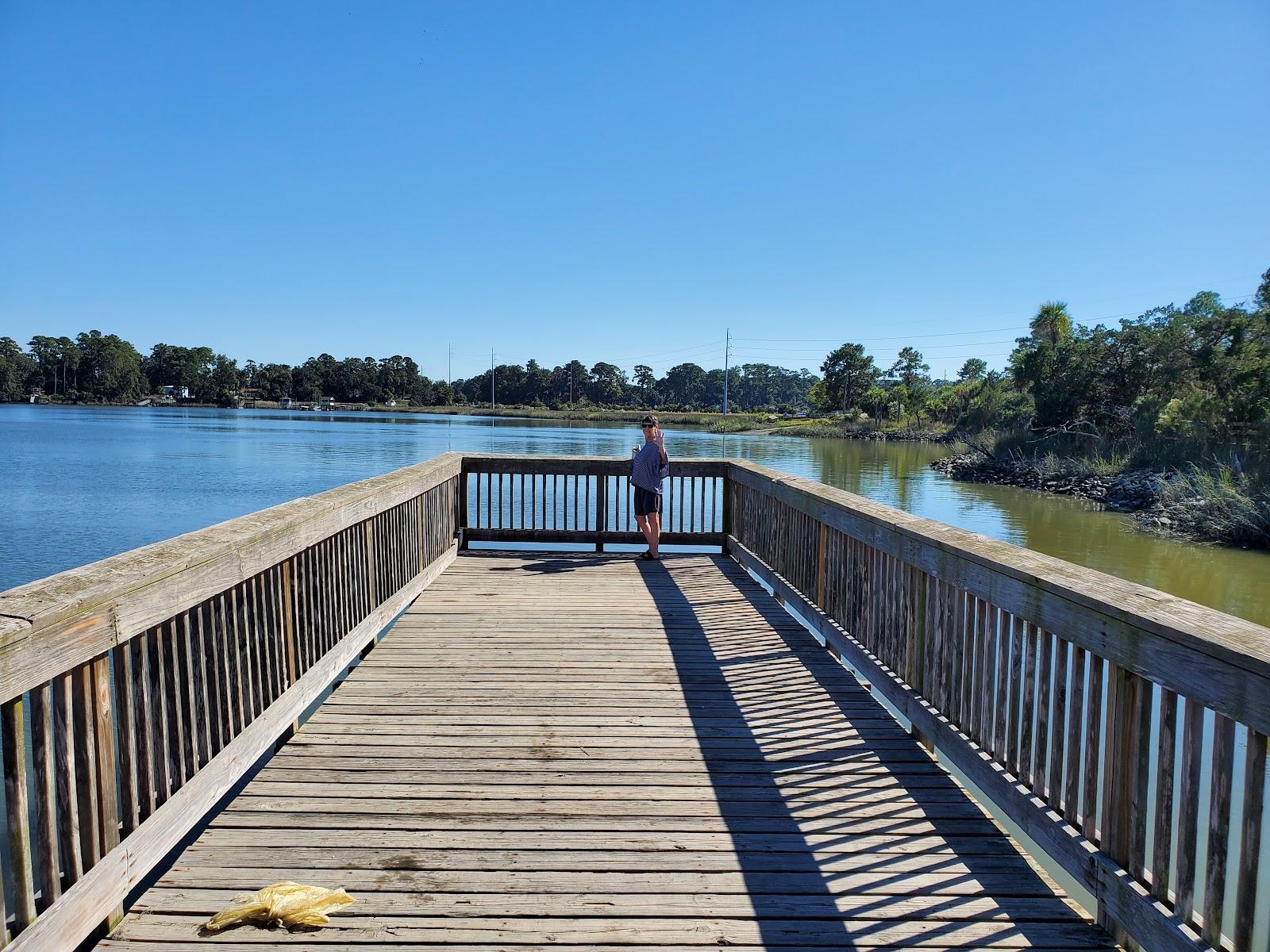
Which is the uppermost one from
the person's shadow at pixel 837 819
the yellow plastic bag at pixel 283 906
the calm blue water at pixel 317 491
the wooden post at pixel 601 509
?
the wooden post at pixel 601 509

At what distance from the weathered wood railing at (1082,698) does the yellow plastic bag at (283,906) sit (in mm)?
2169

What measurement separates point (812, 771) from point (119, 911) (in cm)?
249

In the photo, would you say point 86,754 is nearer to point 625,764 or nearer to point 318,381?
point 625,764

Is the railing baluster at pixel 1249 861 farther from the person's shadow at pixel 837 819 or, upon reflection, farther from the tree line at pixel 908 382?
the tree line at pixel 908 382

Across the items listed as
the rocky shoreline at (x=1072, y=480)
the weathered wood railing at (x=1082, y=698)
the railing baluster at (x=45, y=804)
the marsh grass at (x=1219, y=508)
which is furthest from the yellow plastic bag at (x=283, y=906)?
the rocky shoreline at (x=1072, y=480)

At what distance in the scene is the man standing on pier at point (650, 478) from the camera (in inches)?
328

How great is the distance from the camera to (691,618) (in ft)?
20.5

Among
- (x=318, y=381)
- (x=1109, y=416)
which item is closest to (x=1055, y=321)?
(x=1109, y=416)

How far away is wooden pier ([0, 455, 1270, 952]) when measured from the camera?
84.6 inches

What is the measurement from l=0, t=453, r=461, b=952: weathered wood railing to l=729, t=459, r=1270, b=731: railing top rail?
259 centimetres

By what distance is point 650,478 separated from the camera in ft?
27.7

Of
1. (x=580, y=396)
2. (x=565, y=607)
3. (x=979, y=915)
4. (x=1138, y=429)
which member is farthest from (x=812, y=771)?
(x=580, y=396)

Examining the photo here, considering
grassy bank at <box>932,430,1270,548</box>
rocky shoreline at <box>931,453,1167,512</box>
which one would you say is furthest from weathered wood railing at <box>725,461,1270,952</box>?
rocky shoreline at <box>931,453,1167,512</box>

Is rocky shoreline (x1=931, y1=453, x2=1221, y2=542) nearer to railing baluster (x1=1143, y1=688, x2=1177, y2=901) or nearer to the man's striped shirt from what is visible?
the man's striped shirt
